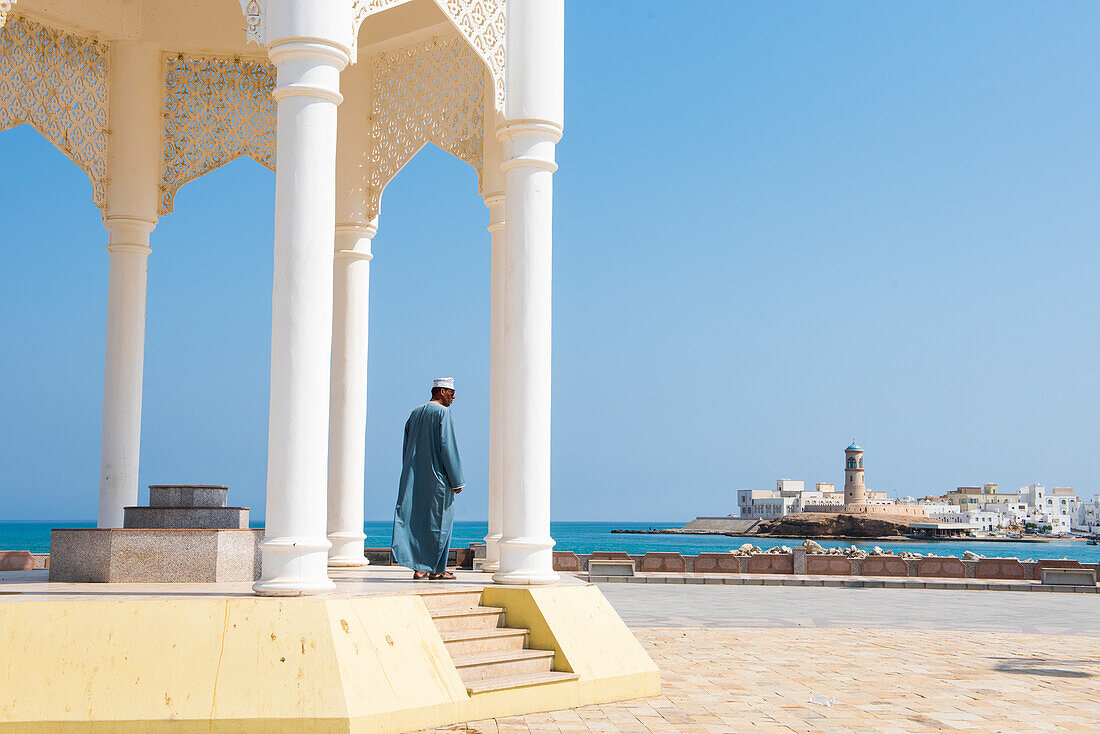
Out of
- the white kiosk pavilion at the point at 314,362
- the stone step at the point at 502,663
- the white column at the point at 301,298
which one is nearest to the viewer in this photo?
the white kiosk pavilion at the point at 314,362

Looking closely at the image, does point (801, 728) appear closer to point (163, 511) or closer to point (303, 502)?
point (303, 502)

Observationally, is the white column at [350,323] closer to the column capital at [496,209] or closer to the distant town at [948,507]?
the column capital at [496,209]

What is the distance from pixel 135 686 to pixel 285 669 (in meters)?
0.81

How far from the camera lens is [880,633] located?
12.8 m

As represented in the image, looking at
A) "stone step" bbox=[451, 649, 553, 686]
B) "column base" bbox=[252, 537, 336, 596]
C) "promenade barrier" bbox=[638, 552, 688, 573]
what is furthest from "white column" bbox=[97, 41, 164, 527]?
"promenade barrier" bbox=[638, 552, 688, 573]

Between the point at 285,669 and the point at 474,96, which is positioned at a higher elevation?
the point at 474,96

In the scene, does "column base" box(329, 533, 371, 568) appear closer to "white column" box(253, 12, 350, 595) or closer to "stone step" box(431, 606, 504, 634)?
"stone step" box(431, 606, 504, 634)

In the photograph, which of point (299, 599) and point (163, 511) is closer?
point (299, 599)

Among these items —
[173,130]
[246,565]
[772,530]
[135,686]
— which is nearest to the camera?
[135,686]

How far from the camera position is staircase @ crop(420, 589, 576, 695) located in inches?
282

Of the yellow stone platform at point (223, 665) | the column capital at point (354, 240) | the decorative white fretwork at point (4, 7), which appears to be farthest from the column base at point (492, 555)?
the decorative white fretwork at point (4, 7)

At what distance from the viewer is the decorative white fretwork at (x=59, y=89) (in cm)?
1074

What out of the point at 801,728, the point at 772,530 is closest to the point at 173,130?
the point at 801,728

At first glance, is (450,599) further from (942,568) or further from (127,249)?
(942,568)
